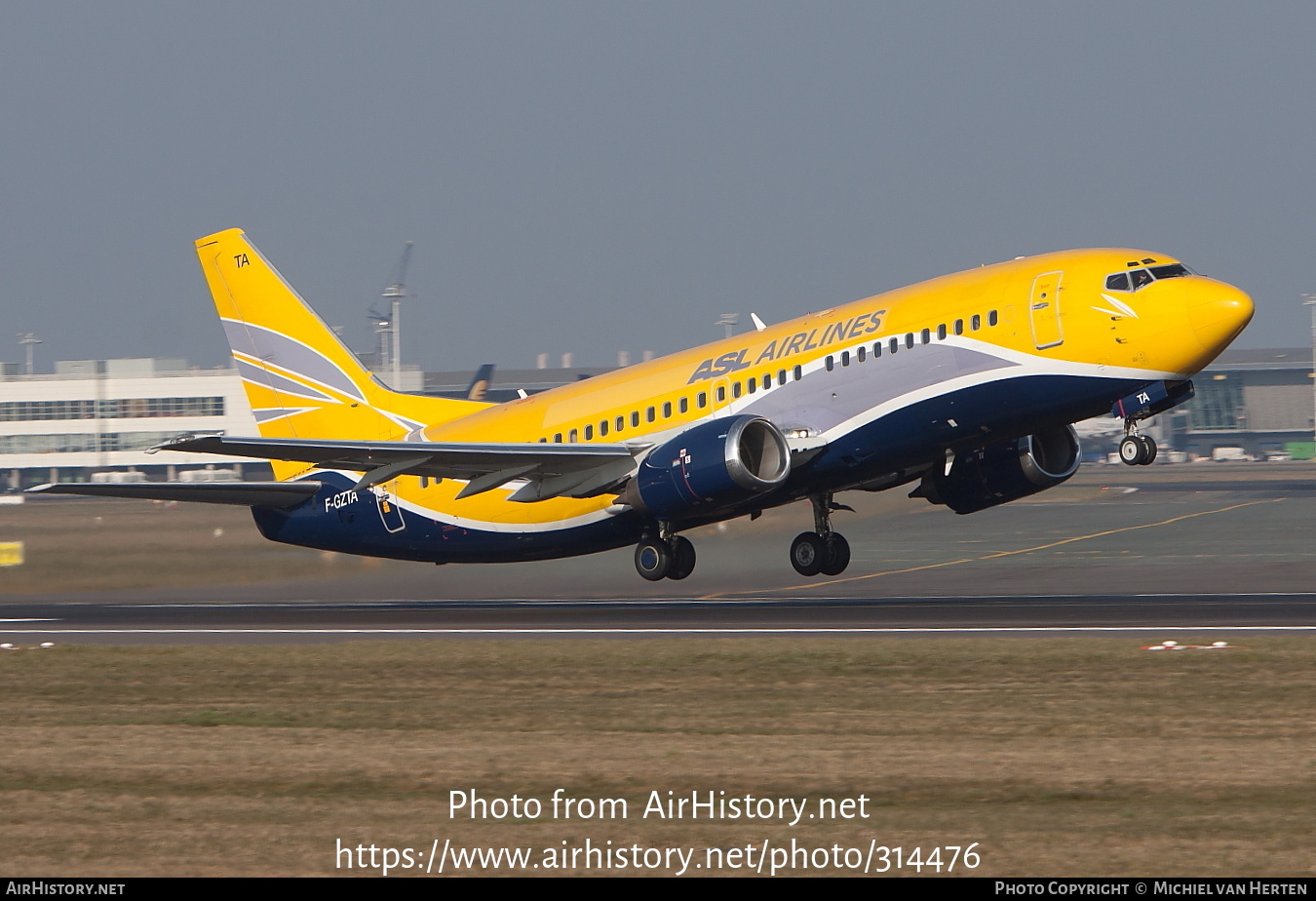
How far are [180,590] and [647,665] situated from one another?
91.5 feet

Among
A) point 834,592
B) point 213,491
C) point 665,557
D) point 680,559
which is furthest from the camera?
point 834,592

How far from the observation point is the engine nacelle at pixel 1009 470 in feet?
108

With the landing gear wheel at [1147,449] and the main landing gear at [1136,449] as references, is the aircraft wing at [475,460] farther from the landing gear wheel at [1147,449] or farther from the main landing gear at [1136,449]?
the landing gear wheel at [1147,449]

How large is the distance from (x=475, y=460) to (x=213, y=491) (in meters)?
7.40

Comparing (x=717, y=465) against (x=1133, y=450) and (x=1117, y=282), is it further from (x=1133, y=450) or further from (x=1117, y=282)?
(x=1117, y=282)

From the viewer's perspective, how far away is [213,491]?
3534 centimetres

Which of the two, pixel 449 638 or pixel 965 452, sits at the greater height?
pixel 965 452

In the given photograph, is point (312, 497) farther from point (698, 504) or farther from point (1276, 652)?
point (1276, 652)

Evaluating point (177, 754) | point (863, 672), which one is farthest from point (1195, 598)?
point (177, 754)

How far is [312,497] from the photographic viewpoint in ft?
124

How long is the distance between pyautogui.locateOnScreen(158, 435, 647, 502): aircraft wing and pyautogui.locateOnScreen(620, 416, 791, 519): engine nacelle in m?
1.85

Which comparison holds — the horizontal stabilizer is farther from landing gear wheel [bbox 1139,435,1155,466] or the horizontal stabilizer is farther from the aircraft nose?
the aircraft nose

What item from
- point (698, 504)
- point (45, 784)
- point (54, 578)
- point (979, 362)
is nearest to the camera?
point (45, 784)

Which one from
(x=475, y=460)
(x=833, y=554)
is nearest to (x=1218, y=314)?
(x=833, y=554)
